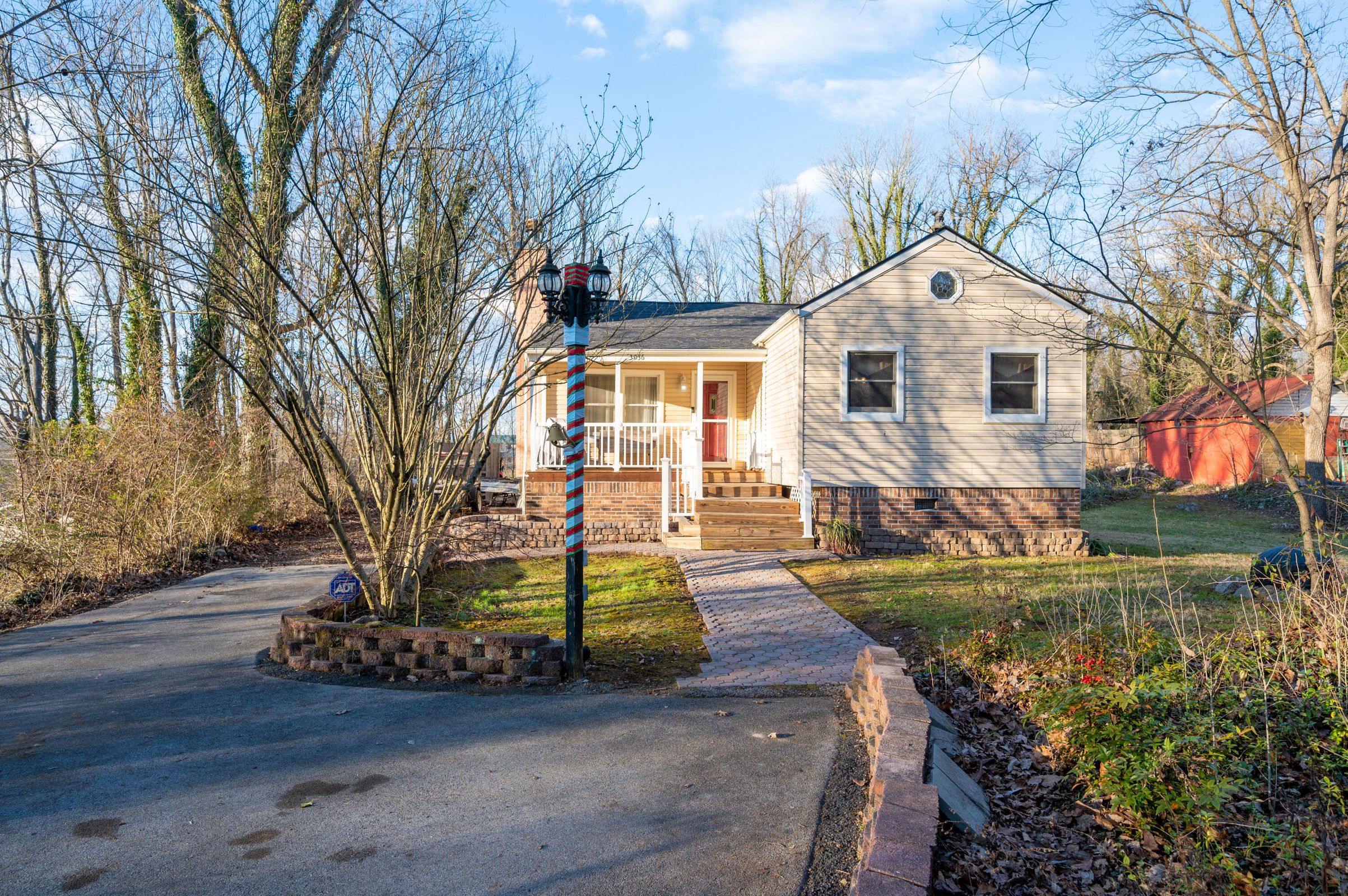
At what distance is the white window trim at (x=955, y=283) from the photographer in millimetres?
13734

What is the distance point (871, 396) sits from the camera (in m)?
13.9

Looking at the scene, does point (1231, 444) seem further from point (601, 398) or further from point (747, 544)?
point (601, 398)

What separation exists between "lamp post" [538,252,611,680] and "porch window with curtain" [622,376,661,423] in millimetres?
11339

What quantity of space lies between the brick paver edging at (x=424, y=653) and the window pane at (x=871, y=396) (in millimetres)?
9043

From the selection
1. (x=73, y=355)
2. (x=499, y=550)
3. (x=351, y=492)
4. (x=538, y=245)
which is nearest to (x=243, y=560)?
(x=499, y=550)

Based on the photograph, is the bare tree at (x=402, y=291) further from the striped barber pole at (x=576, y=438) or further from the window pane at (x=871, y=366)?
the window pane at (x=871, y=366)

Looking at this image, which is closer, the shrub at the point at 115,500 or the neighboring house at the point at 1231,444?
the shrub at the point at 115,500

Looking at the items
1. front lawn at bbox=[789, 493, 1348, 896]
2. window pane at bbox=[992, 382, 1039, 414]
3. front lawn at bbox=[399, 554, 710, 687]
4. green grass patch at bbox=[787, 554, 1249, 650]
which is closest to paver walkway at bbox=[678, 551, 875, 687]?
front lawn at bbox=[399, 554, 710, 687]

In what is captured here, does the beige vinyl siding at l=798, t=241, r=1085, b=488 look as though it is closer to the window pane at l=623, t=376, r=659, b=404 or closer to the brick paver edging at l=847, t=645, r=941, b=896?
the window pane at l=623, t=376, r=659, b=404

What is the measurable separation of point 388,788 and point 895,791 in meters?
2.37

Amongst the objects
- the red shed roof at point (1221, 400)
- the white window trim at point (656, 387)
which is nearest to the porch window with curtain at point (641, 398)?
the white window trim at point (656, 387)

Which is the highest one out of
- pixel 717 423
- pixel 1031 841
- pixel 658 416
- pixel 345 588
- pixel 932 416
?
pixel 658 416

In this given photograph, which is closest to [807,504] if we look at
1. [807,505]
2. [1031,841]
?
[807,505]

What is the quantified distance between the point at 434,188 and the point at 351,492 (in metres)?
2.68
